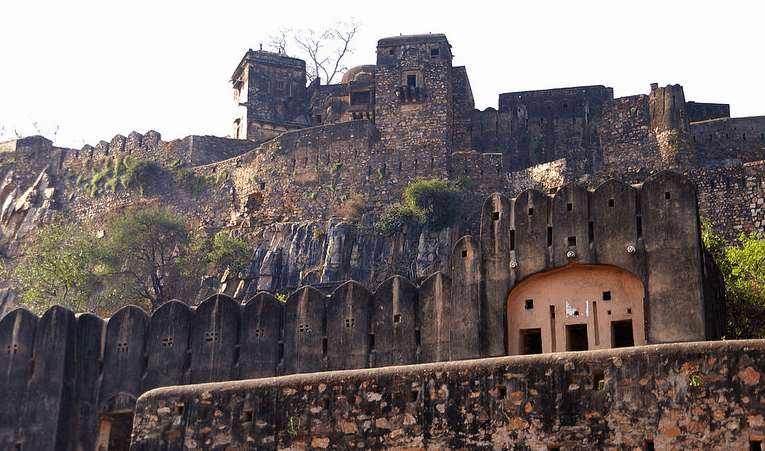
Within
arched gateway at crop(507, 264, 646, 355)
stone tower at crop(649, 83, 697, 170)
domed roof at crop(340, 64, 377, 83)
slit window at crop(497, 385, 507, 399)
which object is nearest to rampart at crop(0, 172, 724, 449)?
arched gateway at crop(507, 264, 646, 355)


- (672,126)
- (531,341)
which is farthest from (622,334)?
(672,126)

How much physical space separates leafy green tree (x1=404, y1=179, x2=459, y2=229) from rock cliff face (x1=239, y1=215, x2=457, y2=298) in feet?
1.01

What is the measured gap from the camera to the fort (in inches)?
595

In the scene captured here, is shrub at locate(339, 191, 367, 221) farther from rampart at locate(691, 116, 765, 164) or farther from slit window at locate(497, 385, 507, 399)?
slit window at locate(497, 385, 507, 399)

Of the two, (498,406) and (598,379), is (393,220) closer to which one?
(498,406)

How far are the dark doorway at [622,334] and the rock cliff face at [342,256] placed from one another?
1214 cm

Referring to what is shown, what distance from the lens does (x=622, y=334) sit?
65.6ft

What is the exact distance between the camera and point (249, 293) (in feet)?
110

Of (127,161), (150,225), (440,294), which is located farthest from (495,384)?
(127,161)

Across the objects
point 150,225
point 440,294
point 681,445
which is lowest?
point 681,445

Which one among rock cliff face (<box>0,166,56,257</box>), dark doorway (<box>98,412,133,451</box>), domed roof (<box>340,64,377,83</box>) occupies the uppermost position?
domed roof (<box>340,64,377,83</box>)

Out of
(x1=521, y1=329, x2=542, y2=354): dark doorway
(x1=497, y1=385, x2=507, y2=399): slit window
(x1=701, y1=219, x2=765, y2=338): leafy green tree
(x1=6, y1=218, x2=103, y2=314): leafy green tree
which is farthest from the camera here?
(x1=6, y1=218, x2=103, y2=314): leafy green tree

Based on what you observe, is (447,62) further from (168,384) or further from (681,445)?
(681,445)

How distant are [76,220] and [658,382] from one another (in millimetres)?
29541
